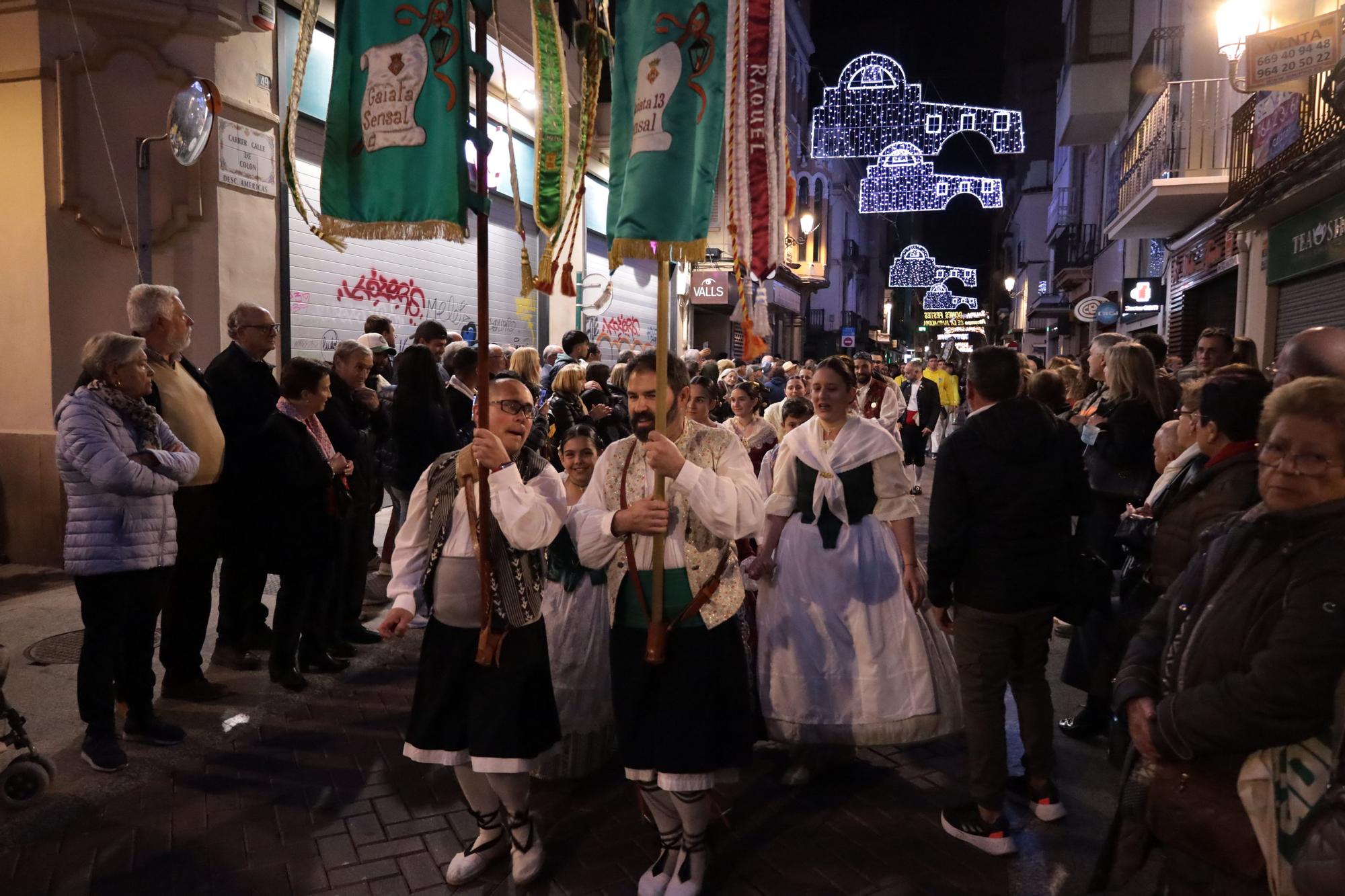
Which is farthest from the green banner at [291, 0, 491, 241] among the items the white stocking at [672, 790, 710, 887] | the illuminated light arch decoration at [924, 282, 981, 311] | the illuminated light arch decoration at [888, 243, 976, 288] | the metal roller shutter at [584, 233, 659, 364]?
the illuminated light arch decoration at [924, 282, 981, 311]

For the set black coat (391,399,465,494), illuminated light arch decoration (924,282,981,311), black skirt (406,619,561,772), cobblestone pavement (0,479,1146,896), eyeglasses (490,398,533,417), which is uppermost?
illuminated light arch decoration (924,282,981,311)

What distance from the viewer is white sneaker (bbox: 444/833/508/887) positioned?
3479mm

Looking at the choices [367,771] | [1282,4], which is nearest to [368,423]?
[367,771]

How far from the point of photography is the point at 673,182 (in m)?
3.34

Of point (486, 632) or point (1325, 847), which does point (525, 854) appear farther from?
point (1325, 847)

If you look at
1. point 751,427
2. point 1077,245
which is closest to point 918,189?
point 1077,245

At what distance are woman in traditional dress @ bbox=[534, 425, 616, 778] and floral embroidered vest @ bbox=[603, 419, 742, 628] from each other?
2.62 feet

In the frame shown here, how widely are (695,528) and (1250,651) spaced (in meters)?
1.76

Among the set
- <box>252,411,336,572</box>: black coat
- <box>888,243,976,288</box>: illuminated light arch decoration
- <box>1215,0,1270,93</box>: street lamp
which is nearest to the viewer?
<box>252,411,336,572</box>: black coat

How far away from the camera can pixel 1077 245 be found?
91.2 ft

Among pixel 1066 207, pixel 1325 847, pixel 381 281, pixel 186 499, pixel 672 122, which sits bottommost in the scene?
pixel 1325 847

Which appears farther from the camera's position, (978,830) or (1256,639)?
(978,830)

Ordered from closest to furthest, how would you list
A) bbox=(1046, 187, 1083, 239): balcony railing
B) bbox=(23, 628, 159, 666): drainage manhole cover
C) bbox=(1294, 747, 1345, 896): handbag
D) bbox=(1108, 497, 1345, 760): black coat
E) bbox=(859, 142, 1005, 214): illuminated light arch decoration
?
bbox=(1294, 747, 1345, 896): handbag, bbox=(1108, 497, 1345, 760): black coat, bbox=(23, 628, 159, 666): drainage manhole cover, bbox=(859, 142, 1005, 214): illuminated light arch decoration, bbox=(1046, 187, 1083, 239): balcony railing

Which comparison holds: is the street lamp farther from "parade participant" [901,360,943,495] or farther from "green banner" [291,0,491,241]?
"green banner" [291,0,491,241]
